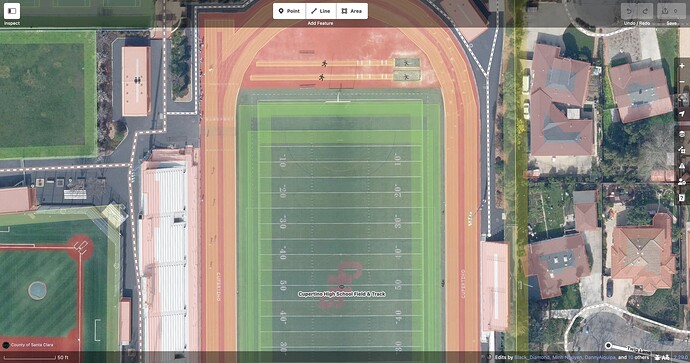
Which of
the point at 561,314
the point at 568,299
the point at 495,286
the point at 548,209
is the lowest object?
the point at 561,314

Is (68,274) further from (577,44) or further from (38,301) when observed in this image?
(577,44)

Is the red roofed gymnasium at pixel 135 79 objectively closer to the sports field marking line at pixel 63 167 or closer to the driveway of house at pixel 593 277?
the sports field marking line at pixel 63 167

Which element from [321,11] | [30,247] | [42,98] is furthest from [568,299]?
[42,98]

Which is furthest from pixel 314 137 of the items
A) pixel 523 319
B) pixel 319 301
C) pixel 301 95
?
pixel 523 319

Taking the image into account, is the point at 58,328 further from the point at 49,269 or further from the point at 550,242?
the point at 550,242

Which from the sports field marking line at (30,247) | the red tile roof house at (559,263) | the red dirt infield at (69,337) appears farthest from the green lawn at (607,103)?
the sports field marking line at (30,247)

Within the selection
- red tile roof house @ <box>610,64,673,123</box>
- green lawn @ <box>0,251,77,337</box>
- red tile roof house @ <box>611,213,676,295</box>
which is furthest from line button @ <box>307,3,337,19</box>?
red tile roof house @ <box>611,213,676,295</box>
